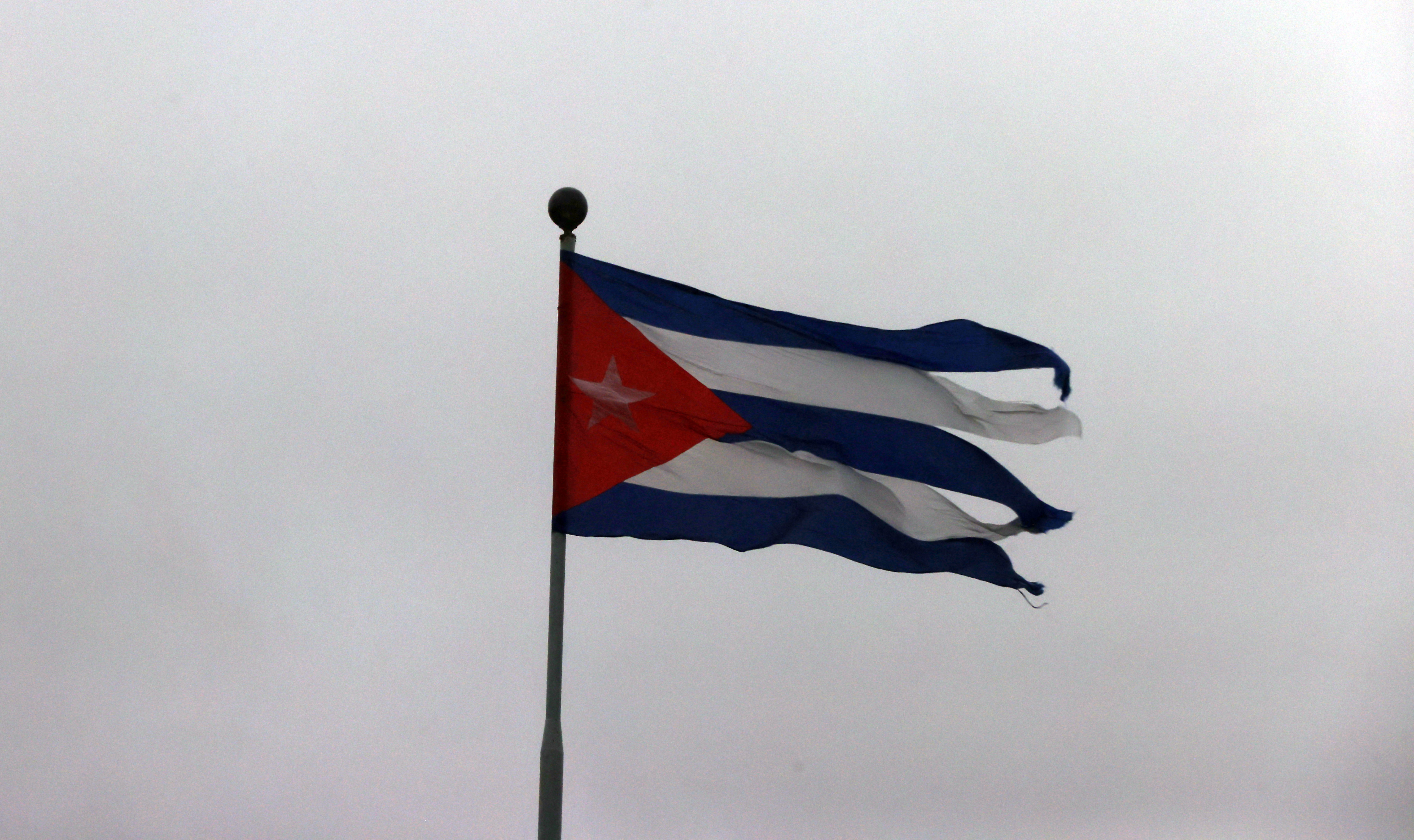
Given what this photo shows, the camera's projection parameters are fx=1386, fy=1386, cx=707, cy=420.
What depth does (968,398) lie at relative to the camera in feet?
50.5

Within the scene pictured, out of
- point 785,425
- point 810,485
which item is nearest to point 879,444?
point 810,485

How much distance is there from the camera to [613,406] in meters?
14.4

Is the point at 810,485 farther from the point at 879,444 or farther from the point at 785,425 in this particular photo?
the point at 879,444

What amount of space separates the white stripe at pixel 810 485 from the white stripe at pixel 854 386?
25.3 inches

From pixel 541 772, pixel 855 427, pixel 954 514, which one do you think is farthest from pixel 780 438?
pixel 541 772

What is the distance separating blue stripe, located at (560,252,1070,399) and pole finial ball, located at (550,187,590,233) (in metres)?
0.39

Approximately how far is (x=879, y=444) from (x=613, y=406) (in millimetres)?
3011

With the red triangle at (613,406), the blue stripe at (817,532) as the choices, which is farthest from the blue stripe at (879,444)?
the blue stripe at (817,532)

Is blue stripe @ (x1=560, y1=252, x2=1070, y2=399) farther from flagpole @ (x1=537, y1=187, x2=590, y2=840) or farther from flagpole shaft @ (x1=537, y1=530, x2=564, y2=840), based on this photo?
flagpole shaft @ (x1=537, y1=530, x2=564, y2=840)

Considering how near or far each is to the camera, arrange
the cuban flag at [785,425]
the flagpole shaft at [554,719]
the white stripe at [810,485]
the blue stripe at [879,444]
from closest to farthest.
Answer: the flagpole shaft at [554,719]
the cuban flag at [785,425]
the white stripe at [810,485]
the blue stripe at [879,444]

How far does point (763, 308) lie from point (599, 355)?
1891 mm

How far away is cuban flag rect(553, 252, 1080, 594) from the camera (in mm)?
14344

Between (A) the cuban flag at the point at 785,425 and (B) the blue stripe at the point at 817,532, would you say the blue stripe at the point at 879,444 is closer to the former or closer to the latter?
(A) the cuban flag at the point at 785,425

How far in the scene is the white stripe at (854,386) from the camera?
14859 millimetres
